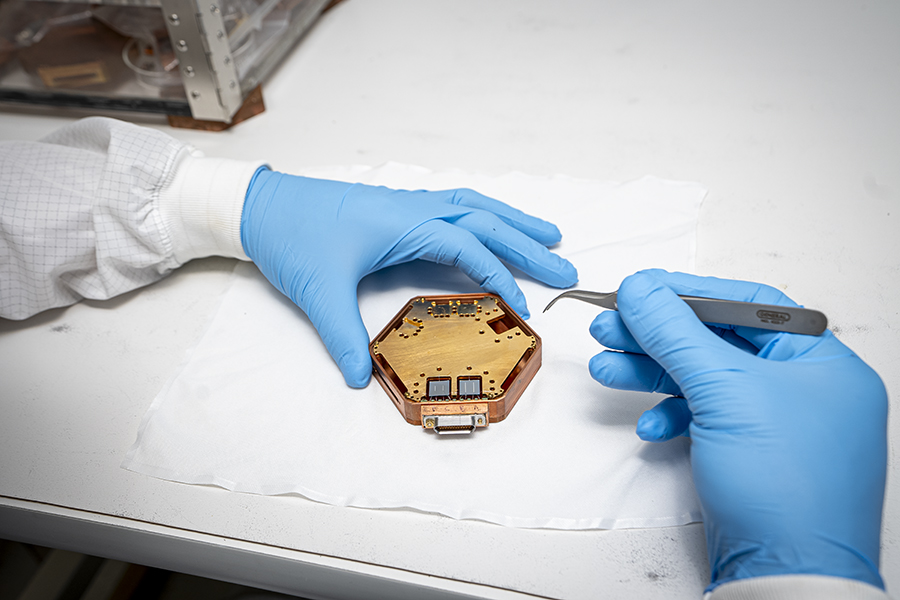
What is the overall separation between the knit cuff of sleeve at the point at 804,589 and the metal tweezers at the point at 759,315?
30 cm

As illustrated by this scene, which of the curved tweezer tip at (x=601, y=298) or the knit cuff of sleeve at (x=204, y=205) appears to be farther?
the knit cuff of sleeve at (x=204, y=205)

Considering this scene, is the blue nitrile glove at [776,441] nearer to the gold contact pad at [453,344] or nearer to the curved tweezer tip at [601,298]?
the curved tweezer tip at [601,298]

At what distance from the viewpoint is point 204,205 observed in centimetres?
122

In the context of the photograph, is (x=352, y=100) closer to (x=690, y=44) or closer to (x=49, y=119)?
(x=49, y=119)

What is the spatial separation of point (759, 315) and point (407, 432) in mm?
543

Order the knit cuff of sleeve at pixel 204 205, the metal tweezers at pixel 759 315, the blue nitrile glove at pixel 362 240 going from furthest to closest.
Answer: the knit cuff of sleeve at pixel 204 205 → the blue nitrile glove at pixel 362 240 → the metal tweezers at pixel 759 315

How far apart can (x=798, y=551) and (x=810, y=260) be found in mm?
710

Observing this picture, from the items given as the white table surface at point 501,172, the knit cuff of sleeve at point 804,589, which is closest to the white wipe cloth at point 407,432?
the white table surface at point 501,172

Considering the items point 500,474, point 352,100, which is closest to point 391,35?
point 352,100

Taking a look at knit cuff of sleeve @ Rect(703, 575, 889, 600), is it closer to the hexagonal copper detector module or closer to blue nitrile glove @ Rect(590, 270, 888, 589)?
blue nitrile glove @ Rect(590, 270, 888, 589)

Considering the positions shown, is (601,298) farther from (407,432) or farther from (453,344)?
(407,432)

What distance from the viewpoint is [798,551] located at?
73 cm

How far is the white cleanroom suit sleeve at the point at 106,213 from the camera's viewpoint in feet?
3.83

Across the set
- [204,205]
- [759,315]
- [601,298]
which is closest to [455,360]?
[601,298]
